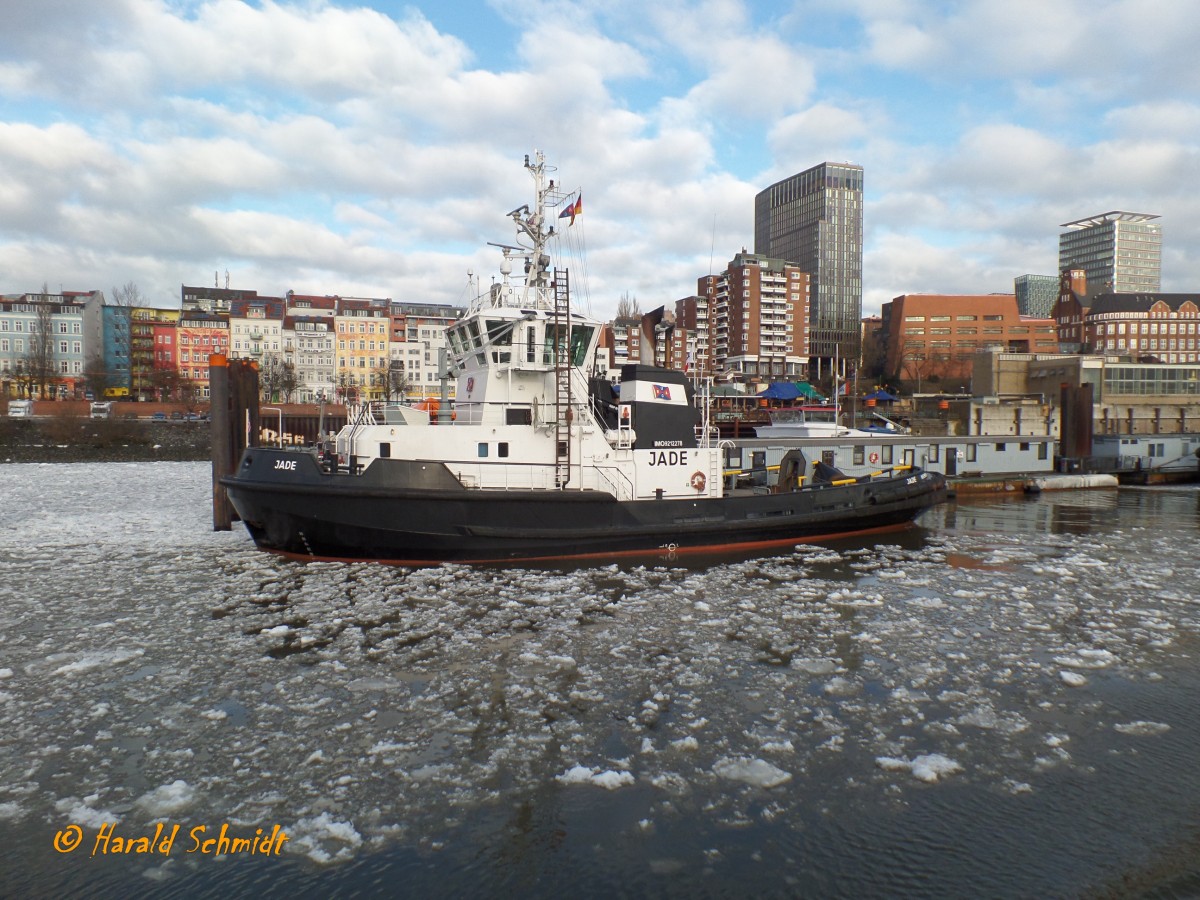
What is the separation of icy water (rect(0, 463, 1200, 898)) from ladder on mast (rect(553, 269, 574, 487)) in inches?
95.6

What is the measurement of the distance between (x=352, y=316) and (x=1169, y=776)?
7809cm

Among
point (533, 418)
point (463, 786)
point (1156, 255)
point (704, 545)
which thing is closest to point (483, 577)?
point (533, 418)

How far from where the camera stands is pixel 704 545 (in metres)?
13.9

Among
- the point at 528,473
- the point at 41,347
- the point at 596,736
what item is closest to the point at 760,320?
the point at 41,347

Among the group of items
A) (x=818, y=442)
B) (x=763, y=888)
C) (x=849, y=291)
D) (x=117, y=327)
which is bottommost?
(x=763, y=888)

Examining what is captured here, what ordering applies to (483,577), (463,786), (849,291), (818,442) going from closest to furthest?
(463,786) < (483,577) < (818,442) < (849,291)

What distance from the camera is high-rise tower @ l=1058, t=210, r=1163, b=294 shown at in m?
161

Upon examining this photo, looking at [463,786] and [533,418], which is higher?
[533,418]

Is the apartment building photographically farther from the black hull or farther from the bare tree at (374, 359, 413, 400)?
the black hull

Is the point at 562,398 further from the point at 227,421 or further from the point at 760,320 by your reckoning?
the point at 760,320

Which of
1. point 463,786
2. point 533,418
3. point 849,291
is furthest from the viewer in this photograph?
point 849,291

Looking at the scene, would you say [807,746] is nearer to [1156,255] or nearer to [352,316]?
[352,316]

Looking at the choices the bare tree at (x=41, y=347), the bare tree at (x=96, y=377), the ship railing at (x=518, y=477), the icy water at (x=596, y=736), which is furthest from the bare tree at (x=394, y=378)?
the icy water at (x=596, y=736)

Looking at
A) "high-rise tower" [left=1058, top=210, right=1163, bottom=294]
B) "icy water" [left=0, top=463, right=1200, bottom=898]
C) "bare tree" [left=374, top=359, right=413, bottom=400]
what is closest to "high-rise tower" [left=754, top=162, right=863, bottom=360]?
"bare tree" [left=374, top=359, right=413, bottom=400]
